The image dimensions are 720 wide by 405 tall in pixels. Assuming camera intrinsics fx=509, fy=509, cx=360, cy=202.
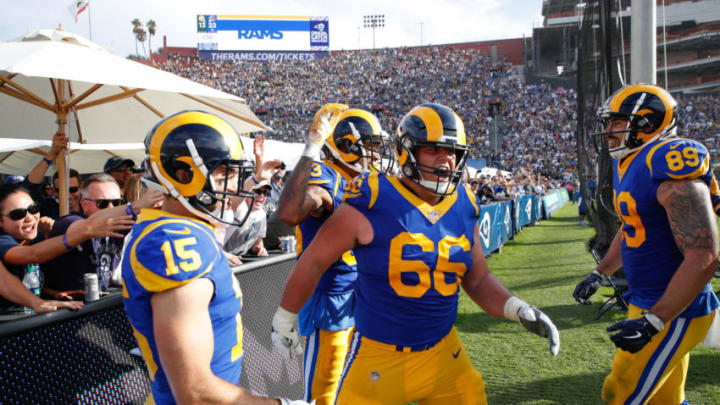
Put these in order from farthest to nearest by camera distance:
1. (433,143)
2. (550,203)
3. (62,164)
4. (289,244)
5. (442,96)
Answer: (442,96)
(550,203)
(62,164)
(289,244)
(433,143)

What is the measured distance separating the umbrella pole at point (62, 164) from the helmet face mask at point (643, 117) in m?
5.18

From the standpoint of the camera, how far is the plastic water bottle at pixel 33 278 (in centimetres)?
331

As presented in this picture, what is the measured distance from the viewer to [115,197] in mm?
3959

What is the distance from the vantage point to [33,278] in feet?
11.1

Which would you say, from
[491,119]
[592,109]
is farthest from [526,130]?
[592,109]

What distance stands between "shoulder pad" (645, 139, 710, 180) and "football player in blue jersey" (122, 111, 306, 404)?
219 centimetres

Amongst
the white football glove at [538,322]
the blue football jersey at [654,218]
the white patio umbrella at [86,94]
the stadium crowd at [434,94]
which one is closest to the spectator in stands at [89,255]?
the white patio umbrella at [86,94]

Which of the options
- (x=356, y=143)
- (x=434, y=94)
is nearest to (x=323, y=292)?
(x=356, y=143)

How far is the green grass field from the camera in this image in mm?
4359

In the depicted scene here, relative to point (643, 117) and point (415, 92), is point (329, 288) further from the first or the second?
point (415, 92)

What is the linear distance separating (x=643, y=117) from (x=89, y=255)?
383cm

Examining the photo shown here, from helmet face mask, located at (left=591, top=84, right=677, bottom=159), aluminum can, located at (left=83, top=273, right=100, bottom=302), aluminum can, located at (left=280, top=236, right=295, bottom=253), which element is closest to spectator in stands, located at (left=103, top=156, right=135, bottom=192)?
aluminum can, located at (left=280, top=236, right=295, bottom=253)

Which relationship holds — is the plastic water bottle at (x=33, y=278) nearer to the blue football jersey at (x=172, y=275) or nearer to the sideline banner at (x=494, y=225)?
the blue football jersey at (x=172, y=275)

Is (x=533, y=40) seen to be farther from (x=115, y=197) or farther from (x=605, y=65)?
(x=115, y=197)
